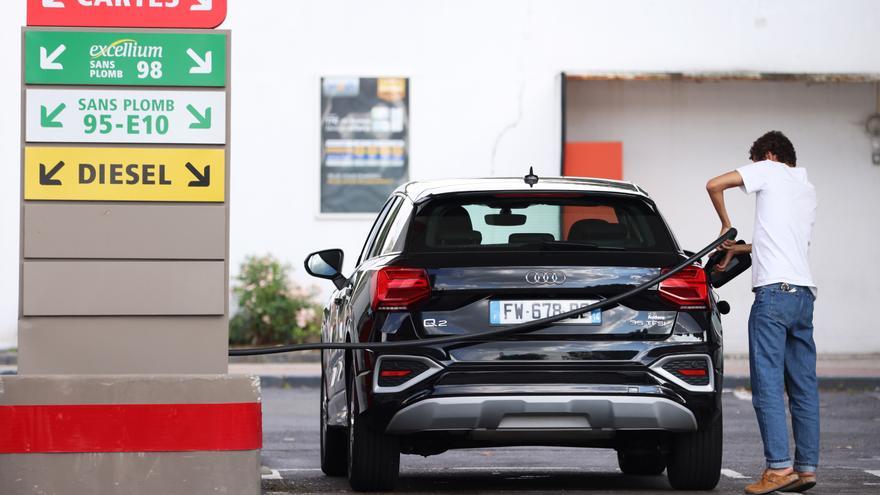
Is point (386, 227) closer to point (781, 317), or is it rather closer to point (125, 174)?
point (781, 317)

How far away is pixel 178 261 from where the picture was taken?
7480mm

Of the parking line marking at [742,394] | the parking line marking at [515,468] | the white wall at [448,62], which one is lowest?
the parking line marking at [742,394]

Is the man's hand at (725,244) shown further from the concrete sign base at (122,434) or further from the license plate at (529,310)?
the concrete sign base at (122,434)

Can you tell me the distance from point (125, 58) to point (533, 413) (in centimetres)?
243

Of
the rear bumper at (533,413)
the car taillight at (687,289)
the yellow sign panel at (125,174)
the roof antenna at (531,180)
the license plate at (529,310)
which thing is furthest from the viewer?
the roof antenna at (531,180)

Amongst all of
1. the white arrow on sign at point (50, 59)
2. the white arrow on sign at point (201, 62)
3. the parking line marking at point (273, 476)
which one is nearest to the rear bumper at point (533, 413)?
the white arrow on sign at point (201, 62)

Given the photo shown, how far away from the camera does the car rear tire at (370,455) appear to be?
8523 mm

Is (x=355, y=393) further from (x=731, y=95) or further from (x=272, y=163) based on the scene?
(x=731, y=95)

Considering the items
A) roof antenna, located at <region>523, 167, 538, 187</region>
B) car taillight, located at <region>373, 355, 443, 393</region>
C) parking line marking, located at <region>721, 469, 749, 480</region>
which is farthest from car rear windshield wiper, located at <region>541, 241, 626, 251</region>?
parking line marking, located at <region>721, 469, 749, 480</region>

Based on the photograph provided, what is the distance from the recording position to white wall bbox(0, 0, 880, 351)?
71.7ft

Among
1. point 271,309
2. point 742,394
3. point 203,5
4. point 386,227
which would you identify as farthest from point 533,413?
point 271,309

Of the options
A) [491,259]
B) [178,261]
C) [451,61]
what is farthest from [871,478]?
[451,61]

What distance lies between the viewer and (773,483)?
884 centimetres

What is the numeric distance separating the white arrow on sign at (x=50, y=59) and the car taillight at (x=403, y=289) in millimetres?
1820
